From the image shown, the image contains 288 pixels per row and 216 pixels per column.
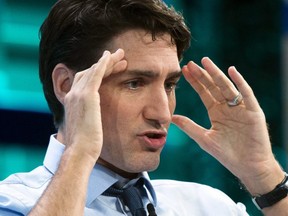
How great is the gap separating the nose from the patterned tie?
19 centimetres

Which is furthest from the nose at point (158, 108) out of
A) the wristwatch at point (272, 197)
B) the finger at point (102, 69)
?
the wristwatch at point (272, 197)

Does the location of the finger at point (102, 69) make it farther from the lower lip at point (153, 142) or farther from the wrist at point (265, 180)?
the wrist at point (265, 180)

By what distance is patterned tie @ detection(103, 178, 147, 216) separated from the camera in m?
1.85

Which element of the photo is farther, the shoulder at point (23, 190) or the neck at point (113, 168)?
the neck at point (113, 168)

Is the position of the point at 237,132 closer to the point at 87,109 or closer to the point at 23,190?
the point at 87,109

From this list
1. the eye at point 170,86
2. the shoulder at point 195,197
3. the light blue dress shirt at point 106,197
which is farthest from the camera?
the shoulder at point 195,197

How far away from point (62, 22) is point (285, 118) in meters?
1.91

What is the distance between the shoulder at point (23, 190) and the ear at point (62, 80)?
0.20 m

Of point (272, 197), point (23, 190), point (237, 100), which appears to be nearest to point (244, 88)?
point (237, 100)

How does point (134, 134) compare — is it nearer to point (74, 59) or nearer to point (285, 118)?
point (74, 59)

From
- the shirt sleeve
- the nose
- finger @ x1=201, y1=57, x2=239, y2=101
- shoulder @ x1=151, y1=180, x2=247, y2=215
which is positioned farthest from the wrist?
the shirt sleeve

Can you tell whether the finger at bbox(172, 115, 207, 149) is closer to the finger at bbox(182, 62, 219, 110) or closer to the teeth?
the finger at bbox(182, 62, 219, 110)

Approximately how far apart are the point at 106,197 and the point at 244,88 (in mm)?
444

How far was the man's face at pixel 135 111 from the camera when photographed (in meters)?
1.85
